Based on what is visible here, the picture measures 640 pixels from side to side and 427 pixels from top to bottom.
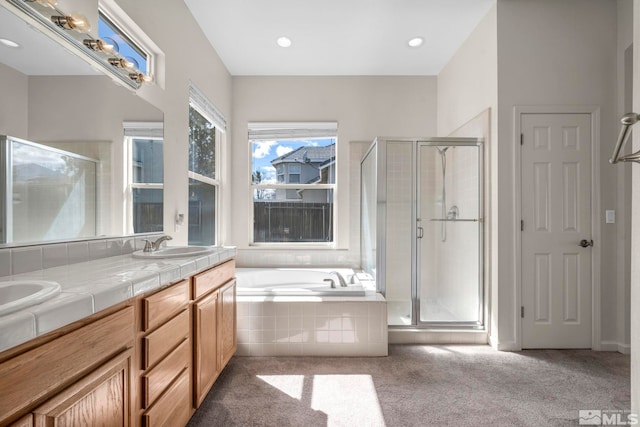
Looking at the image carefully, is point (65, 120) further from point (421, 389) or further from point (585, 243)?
point (585, 243)

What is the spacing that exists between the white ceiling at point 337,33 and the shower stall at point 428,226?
1.03 m

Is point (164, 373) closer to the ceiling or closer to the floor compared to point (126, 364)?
closer to the floor

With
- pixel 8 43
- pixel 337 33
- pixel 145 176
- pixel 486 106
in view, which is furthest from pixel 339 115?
pixel 8 43

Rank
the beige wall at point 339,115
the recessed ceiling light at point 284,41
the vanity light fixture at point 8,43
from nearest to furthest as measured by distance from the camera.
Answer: the vanity light fixture at point 8,43 < the recessed ceiling light at point 284,41 < the beige wall at point 339,115

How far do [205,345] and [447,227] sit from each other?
2.17 meters

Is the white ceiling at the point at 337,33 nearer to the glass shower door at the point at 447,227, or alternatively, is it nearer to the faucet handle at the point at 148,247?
the glass shower door at the point at 447,227

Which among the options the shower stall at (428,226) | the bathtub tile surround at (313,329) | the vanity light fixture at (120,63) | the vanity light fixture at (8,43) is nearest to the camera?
the vanity light fixture at (8,43)

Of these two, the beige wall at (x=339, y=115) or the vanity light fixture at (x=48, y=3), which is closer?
the vanity light fixture at (x=48, y=3)

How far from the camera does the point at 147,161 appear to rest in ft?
6.49

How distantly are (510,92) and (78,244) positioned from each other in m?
3.04

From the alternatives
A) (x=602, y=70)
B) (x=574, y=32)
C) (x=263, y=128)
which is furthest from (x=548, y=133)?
(x=263, y=128)

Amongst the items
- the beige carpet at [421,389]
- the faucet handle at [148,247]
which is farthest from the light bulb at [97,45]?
the beige carpet at [421,389]

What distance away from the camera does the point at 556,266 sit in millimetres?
2562

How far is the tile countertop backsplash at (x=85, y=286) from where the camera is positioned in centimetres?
65
